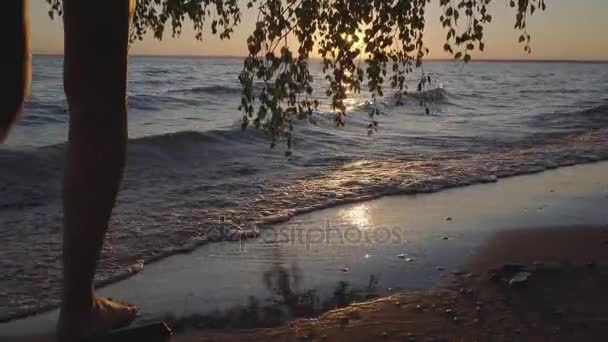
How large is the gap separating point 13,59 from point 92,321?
79 centimetres

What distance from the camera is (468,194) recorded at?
8.26m

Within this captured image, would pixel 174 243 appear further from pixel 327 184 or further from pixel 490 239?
pixel 327 184

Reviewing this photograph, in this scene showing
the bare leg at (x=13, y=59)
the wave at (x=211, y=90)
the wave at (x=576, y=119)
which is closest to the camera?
the bare leg at (x=13, y=59)

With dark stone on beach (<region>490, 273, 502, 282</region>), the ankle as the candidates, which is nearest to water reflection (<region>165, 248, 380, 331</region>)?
dark stone on beach (<region>490, 273, 502, 282</region>)

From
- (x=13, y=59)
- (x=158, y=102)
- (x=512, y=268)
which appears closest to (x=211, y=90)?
(x=158, y=102)

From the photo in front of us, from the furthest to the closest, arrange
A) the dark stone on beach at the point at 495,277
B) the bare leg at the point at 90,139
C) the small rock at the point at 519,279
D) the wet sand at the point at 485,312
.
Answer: the dark stone on beach at the point at 495,277 → the small rock at the point at 519,279 → the wet sand at the point at 485,312 → the bare leg at the point at 90,139

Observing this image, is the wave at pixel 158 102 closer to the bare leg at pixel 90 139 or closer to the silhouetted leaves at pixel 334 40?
the silhouetted leaves at pixel 334 40

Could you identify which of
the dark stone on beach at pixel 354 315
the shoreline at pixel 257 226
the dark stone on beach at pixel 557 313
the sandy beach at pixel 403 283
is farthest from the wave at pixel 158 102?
the dark stone on beach at pixel 557 313

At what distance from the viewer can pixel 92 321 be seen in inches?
74.5

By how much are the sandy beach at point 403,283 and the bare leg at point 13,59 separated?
7.55ft

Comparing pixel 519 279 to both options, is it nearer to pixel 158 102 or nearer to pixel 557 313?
pixel 557 313

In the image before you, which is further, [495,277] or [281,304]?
[495,277]

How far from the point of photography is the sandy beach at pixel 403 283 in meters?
3.68

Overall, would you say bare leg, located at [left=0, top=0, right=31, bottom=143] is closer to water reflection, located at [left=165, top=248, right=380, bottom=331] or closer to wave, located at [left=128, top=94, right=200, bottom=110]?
water reflection, located at [left=165, top=248, right=380, bottom=331]
